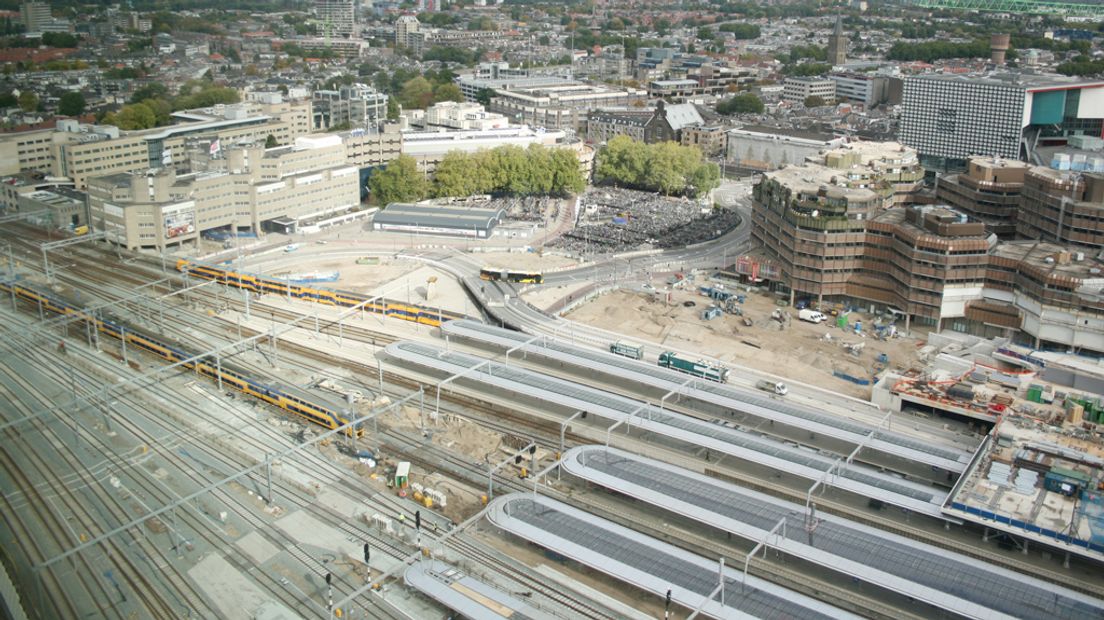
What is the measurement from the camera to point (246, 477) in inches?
1342

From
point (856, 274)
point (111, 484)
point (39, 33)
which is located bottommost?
point (111, 484)

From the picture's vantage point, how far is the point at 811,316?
49938 mm

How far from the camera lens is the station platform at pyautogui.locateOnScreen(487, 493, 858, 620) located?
2614 cm

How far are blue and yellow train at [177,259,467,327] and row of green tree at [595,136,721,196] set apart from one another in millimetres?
31419

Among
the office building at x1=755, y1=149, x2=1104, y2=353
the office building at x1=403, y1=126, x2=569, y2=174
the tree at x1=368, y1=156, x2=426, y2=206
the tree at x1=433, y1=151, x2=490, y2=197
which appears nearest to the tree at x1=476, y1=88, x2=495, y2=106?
the office building at x1=403, y1=126, x2=569, y2=174

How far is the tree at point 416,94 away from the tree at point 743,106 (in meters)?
33.3

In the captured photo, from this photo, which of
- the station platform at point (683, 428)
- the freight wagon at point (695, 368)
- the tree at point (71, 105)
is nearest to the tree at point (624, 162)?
the freight wagon at point (695, 368)

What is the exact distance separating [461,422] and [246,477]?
864 cm

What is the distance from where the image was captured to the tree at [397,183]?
71.5 m

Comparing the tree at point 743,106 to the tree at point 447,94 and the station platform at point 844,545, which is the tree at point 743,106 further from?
the station platform at point 844,545

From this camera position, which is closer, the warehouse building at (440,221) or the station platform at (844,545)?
the station platform at (844,545)

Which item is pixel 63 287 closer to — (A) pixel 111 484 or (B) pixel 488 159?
(A) pixel 111 484

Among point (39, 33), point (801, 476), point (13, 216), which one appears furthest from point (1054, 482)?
point (39, 33)

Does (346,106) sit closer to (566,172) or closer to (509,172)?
(509,172)
